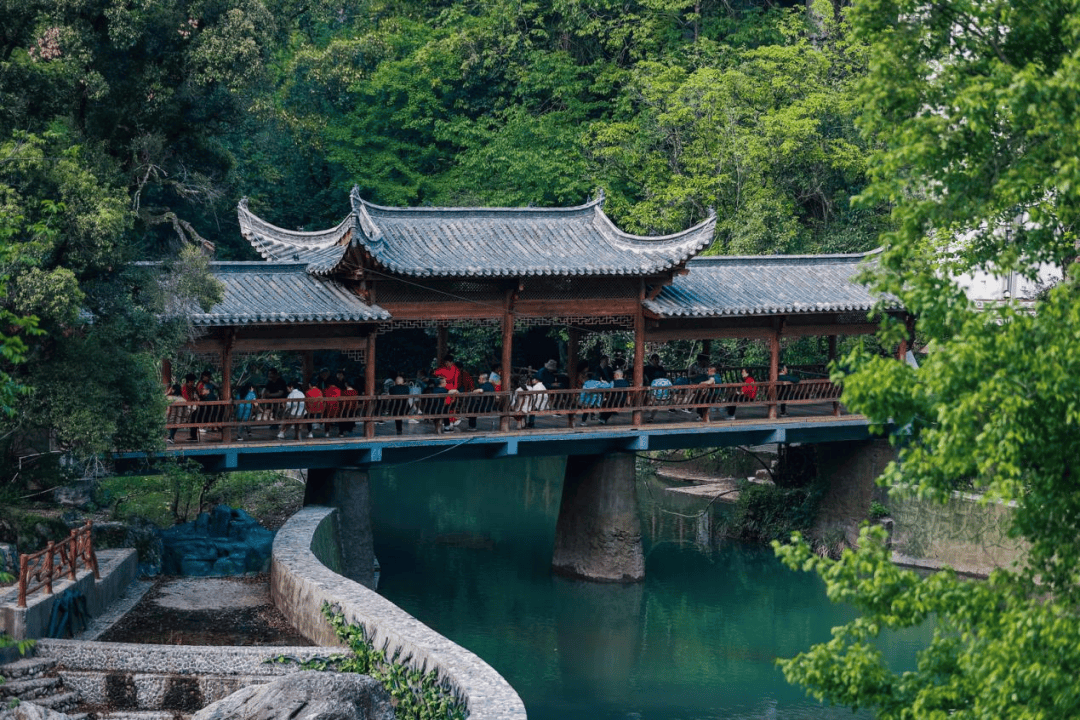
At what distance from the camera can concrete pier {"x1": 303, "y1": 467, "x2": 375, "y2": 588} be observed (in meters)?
22.8

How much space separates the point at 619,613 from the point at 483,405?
14.7 feet

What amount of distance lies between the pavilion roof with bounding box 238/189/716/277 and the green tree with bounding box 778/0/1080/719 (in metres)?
12.7

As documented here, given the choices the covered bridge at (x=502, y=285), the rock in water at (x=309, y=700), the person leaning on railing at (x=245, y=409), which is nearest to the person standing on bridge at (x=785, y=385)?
the covered bridge at (x=502, y=285)

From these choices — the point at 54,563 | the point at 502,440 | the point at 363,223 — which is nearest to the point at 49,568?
the point at 54,563

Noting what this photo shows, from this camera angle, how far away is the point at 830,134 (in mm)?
35812

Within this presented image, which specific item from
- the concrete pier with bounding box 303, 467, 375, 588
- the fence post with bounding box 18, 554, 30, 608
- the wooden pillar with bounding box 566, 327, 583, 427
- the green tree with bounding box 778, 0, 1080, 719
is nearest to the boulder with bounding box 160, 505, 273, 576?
the concrete pier with bounding box 303, 467, 375, 588

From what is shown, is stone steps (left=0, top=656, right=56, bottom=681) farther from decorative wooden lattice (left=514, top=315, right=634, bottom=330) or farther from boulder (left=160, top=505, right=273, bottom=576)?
decorative wooden lattice (left=514, top=315, right=634, bottom=330)

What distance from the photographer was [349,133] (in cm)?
4025

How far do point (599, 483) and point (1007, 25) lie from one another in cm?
1564

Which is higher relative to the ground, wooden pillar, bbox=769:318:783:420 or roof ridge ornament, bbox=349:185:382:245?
roof ridge ornament, bbox=349:185:382:245

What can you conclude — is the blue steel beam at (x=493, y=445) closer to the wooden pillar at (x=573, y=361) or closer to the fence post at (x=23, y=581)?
the wooden pillar at (x=573, y=361)

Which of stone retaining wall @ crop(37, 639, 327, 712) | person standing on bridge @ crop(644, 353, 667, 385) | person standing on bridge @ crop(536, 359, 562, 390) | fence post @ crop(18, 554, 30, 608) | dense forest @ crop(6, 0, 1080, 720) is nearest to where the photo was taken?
dense forest @ crop(6, 0, 1080, 720)

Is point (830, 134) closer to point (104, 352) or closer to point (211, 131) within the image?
point (211, 131)

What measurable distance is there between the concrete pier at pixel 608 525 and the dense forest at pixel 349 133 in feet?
27.2
